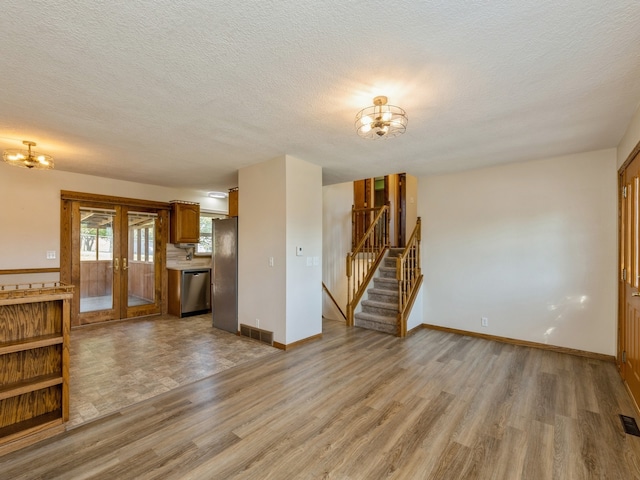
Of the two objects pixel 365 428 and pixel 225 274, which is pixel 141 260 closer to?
pixel 225 274

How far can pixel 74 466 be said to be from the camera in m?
1.88

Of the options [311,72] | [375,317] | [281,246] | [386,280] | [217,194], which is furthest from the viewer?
[217,194]

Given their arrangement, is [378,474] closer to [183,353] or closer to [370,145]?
[183,353]

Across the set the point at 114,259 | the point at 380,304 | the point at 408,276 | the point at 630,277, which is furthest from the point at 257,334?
the point at 630,277

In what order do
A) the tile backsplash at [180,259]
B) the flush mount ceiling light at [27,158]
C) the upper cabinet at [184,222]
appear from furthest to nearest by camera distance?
the tile backsplash at [180,259]
the upper cabinet at [184,222]
the flush mount ceiling light at [27,158]

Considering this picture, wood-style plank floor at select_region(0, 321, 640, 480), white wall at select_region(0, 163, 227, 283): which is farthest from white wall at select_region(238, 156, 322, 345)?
white wall at select_region(0, 163, 227, 283)

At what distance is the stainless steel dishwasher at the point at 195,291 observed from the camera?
5848 millimetres

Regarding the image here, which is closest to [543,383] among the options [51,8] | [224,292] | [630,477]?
[630,477]

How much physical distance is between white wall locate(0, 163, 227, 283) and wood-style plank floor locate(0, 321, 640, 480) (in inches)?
146

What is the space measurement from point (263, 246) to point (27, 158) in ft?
9.38

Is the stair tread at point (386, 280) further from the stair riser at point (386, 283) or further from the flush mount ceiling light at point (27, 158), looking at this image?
the flush mount ceiling light at point (27, 158)

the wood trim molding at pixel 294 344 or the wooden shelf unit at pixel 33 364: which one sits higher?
the wooden shelf unit at pixel 33 364

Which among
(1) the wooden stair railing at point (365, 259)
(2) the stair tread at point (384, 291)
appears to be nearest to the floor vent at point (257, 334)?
(1) the wooden stair railing at point (365, 259)

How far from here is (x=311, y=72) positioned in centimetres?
207
